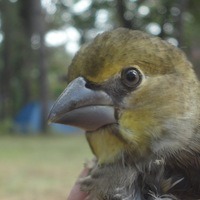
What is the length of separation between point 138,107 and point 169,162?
0.83 feet

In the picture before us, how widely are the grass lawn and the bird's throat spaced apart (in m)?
4.13

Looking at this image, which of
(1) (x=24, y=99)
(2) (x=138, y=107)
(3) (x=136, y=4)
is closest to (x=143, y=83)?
(2) (x=138, y=107)

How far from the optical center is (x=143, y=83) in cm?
221

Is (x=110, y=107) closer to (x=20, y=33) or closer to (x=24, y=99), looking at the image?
(x=20, y=33)

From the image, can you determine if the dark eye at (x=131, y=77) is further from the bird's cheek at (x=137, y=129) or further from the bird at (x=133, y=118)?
the bird's cheek at (x=137, y=129)

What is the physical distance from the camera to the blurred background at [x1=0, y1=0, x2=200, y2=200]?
6574 millimetres

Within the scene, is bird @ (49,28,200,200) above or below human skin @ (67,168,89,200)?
above

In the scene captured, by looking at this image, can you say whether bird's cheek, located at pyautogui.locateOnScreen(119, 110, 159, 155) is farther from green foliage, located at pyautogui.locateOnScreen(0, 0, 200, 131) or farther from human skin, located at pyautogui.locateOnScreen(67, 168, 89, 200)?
green foliage, located at pyautogui.locateOnScreen(0, 0, 200, 131)

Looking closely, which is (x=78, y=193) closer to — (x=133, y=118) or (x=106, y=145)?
(x=106, y=145)

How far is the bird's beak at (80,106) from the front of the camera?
7.13 feet

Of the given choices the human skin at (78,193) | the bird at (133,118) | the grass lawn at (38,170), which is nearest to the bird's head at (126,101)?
the bird at (133,118)

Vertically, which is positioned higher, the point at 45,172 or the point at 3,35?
the point at 3,35

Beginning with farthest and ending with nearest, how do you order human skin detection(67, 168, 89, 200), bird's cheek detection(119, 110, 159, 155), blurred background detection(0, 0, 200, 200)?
1. blurred background detection(0, 0, 200, 200)
2. human skin detection(67, 168, 89, 200)
3. bird's cheek detection(119, 110, 159, 155)

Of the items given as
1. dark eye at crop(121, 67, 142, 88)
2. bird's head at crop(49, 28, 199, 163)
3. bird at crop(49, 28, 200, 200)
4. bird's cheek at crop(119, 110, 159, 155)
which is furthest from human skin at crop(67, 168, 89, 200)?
dark eye at crop(121, 67, 142, 88)
